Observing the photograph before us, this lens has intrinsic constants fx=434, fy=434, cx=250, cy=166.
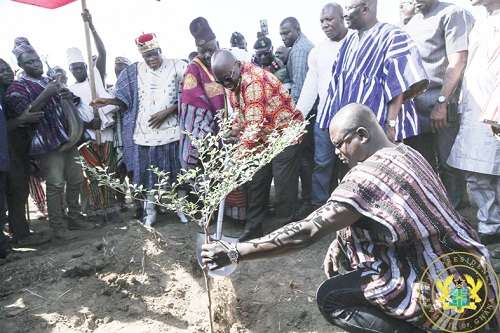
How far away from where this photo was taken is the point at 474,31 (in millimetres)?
3553

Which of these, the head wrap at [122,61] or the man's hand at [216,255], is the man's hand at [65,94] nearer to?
the head wrap at [122,61]

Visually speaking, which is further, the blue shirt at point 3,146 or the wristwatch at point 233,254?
the blue shirt at point 3,146

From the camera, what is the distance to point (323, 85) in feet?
14.6

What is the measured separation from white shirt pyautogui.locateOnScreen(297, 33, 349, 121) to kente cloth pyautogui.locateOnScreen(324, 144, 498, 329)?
8.04 ft

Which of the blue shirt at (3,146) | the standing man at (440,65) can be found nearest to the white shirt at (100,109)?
the blue shirt at (3,146)

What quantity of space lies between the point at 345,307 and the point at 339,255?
36 cm

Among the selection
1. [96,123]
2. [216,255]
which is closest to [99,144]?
[96,123]

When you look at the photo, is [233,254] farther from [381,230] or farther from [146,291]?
[146,291]

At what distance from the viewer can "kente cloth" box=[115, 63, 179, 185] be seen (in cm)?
487

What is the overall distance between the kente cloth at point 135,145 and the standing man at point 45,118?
25.3 inches

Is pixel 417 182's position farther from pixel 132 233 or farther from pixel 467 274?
pixel 132 233

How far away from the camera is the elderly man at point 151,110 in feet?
15.7

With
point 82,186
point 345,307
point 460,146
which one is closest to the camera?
point 345,307

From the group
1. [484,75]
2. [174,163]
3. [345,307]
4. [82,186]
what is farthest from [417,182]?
[82,186]
